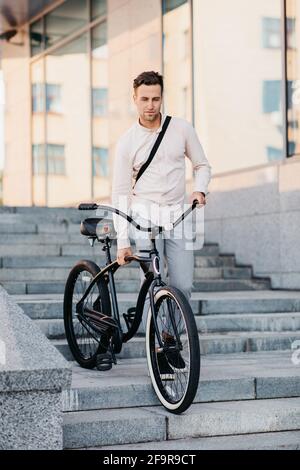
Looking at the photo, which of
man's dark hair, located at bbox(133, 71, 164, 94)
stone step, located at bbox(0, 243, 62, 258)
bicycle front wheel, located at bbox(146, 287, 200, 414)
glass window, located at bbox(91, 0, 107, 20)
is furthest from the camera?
glass window, located at bbox(91, 0, 107, 20)

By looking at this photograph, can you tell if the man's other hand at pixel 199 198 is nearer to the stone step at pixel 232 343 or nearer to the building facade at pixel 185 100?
the stone step at pixel 232 343

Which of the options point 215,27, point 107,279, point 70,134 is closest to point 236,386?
point 107,279

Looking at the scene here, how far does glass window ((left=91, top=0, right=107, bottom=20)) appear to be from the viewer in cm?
1568

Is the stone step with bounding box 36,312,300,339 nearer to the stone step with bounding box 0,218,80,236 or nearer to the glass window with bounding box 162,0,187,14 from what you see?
the stone step with bounding box 0,218,80,236

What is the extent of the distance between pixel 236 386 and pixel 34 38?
14.7 metres

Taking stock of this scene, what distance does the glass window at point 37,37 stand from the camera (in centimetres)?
1855

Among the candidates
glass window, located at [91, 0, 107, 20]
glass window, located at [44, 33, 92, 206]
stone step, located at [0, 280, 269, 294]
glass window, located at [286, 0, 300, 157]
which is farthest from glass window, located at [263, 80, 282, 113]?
glass window, located at [44, 33, 92, 206]

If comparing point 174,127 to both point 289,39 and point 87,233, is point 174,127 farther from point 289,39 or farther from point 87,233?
point 289,39

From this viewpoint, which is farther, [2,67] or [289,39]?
[2,67]

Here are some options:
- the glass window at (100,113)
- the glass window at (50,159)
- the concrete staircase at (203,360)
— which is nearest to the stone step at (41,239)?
the concrete staircase at (203,360)

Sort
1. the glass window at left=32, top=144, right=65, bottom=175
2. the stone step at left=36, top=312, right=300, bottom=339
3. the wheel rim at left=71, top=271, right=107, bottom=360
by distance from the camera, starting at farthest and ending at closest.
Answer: the glass window at left=32, top=144, right=65, bottom=175 → the stone step at left=36, top=312, right=300, bottom=339 → the wheel rim at left=71, top=271, right=107, bottom=360

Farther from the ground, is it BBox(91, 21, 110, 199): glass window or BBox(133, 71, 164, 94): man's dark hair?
BBox(91, 21, 110, 199): glass window

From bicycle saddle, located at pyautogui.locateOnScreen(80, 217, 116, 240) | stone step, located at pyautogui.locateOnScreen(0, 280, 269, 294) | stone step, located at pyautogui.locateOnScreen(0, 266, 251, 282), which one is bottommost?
stone step, located at pyautogui.locateOnScreen(0, 280, 269, 294)

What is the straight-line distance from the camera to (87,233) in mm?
5930
